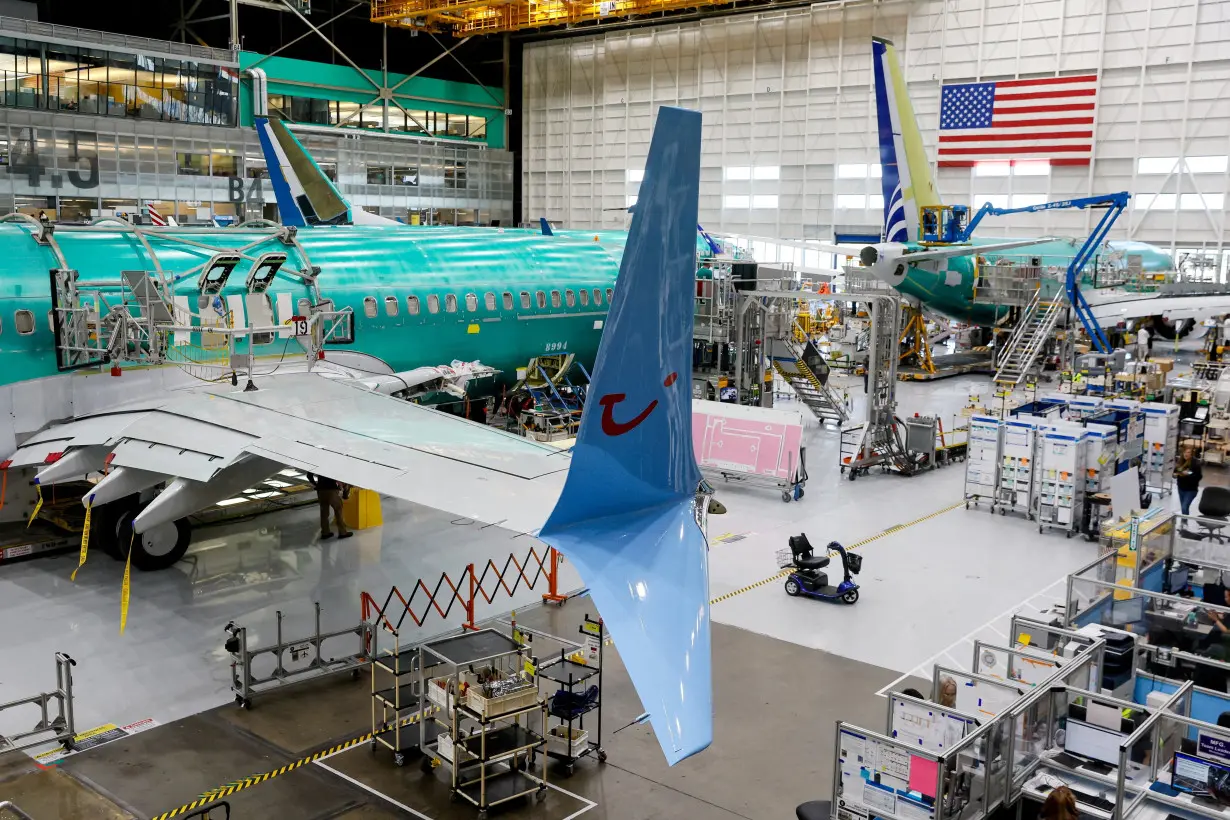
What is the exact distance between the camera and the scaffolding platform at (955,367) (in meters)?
41.2

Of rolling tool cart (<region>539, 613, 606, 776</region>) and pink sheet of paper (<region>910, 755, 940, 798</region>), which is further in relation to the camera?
rolling tool cart (<region>539, 613, 606, 776</region>)

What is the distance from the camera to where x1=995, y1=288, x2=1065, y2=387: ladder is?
3244 cm

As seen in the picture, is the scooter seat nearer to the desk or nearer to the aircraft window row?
the desk

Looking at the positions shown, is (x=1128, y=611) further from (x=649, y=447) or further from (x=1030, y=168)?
(x=1030, y=168)

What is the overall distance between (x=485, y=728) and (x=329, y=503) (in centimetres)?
949

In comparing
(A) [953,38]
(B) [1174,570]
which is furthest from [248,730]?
(A) [953,38]

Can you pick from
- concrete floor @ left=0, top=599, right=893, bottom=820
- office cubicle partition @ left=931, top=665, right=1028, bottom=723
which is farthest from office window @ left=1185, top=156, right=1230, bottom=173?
office cubicle partition @ left=931, top=665, right=1028, bottom=723

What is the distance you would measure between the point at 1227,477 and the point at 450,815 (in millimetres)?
20734

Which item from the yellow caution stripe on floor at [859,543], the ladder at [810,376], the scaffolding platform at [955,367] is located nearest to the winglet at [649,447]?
the yellow caution stripe on floor at [859,543]

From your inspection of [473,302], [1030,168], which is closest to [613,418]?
[473,302]

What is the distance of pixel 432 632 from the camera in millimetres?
15141

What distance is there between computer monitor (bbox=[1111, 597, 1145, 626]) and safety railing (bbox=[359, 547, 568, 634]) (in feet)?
25.2

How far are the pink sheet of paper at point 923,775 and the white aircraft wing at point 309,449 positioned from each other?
3571 mm

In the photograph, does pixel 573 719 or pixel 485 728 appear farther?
pixel 573 719
